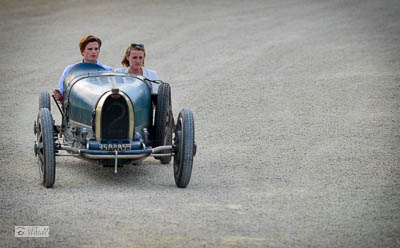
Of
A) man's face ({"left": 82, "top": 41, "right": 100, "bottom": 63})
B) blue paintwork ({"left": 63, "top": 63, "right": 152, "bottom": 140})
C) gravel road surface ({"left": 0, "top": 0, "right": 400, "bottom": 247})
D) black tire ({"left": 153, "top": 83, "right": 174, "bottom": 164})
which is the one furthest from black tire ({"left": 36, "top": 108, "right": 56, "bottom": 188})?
man's face ({"left": 82, "top": 41, "right": 100, "bottom": 63})

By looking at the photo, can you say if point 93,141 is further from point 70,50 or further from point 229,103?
point 70,50

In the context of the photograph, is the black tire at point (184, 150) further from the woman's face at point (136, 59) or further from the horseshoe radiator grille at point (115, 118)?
the woman's face at point (136, 59)

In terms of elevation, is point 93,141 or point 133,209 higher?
point 93,141

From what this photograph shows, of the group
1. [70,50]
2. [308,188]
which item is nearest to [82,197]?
[308,188]

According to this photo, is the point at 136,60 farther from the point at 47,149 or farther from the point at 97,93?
the point at 47,149

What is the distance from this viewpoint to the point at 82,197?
7.38m

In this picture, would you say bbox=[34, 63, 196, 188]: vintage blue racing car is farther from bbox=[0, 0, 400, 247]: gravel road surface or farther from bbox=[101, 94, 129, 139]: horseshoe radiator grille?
bbox=[0, 0, 400, 247]: gravel road surface

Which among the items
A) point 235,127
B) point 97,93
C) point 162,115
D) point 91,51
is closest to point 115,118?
point 97,93

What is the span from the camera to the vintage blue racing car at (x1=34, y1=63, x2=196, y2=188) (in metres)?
7.57

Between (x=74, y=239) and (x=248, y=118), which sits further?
(x=248, y=118)

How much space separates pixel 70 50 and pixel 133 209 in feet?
41.5

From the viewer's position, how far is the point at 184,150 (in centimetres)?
763

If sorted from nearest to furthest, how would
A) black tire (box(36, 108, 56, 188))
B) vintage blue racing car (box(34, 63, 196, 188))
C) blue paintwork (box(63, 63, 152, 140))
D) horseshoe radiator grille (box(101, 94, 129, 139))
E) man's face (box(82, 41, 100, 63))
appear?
black tire (box(36, 108, 56, 188))
vintage blue racing car (box(34, 63, 196, 188))
horseshoe radiator grille (box(101, 94, 129, 139))
blue paintwork (box(63, 63, 152, 140))
man's face (box(82, 41, 100, 63))

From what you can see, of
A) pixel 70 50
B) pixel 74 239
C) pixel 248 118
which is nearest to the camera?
pixel 74 239
